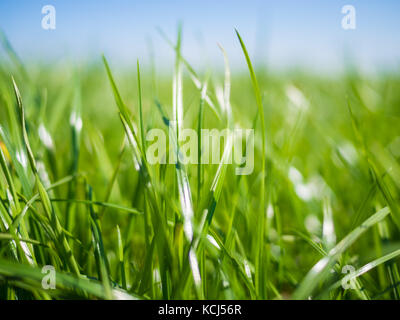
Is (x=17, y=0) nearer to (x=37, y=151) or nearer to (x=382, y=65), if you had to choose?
(x=37, y=151)

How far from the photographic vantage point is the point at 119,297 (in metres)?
0.31

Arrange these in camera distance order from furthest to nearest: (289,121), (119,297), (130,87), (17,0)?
(130,87), (289,121), (17,0), (119,297)

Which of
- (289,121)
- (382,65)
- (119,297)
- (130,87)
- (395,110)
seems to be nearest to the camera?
(119,297)

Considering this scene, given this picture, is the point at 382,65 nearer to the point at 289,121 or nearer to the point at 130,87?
the point at 289,121

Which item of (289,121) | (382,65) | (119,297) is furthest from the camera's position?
(382,65)

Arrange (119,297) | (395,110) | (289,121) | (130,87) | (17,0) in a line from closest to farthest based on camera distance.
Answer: (119,297) → (17,0) → (289,121) → (395,110) → (130,87)

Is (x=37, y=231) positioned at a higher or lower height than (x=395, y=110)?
lower
